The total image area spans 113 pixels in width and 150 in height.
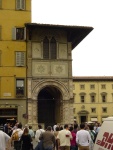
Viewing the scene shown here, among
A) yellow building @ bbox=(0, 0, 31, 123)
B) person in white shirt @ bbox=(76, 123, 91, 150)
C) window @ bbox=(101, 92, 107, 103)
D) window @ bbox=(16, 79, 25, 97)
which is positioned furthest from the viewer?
window @ bbox=(101, 92, 107, 103)

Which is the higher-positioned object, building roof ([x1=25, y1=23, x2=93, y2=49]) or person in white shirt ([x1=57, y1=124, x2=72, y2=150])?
building roof ([x1=25, y1=23, x2=93, y2=49])

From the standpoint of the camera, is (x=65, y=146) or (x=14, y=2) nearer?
(x=65, y=146)

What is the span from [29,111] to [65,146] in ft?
59.6

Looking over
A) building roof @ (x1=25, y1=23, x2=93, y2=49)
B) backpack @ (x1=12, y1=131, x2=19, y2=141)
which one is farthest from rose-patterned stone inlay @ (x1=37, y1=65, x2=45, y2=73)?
backpack @ (x1=12, y1=131, x2=19, y2=141)

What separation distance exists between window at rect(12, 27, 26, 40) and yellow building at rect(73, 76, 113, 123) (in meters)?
45.7

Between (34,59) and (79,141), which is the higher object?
(34,59)

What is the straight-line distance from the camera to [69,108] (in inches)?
1312

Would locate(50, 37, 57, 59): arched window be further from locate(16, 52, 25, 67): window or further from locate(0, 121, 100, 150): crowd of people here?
locate(0, 121, 100, 150): crowd of people

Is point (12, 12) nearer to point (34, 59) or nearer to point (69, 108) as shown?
point (34, 59)

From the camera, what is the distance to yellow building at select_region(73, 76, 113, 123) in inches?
3115

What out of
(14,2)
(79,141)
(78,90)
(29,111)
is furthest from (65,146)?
(78,90)

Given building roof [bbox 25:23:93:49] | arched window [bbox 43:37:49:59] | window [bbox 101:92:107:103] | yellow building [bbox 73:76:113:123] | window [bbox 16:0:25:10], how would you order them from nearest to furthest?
1. building roof [bbox 25:23:93:49]
2. arched window [bbox 43:37:49:59]
3. window [bbox 16:0:25:10]
4. yellow building [bbox 73:76:113:123]
5. window [bbox 101:92:107:103]

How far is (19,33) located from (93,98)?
→ 49.1 m

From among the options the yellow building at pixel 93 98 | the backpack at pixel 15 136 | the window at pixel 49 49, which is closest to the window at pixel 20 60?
the window at pixel 49 49
